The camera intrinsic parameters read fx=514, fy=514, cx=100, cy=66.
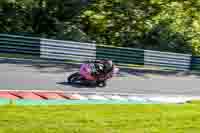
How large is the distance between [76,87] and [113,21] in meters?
17.0

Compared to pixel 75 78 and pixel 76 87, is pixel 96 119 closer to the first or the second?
pixel 76 87

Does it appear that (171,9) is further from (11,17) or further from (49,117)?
(49,117)

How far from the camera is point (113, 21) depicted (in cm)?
3506

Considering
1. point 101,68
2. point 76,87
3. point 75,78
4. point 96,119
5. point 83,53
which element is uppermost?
point 96,119

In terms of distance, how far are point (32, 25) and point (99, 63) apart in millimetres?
13300

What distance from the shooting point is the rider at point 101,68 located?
19.1 m

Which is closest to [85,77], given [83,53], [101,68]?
[101,68]

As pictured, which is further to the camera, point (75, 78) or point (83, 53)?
point (83, 53)

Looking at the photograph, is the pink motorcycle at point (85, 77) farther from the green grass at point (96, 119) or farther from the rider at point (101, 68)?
the green grass at point (96, 119)

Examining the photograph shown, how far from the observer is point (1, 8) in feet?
99.6

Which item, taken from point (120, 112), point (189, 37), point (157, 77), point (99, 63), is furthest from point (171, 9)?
point (120, 112)

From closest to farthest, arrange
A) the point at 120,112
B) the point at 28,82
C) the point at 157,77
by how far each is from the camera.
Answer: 1. the point at 120,112
2. the point at 28,82
3. the point at 157,77

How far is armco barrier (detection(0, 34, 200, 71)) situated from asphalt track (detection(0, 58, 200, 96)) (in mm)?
2056

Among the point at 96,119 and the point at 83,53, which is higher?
the point at 96,119
